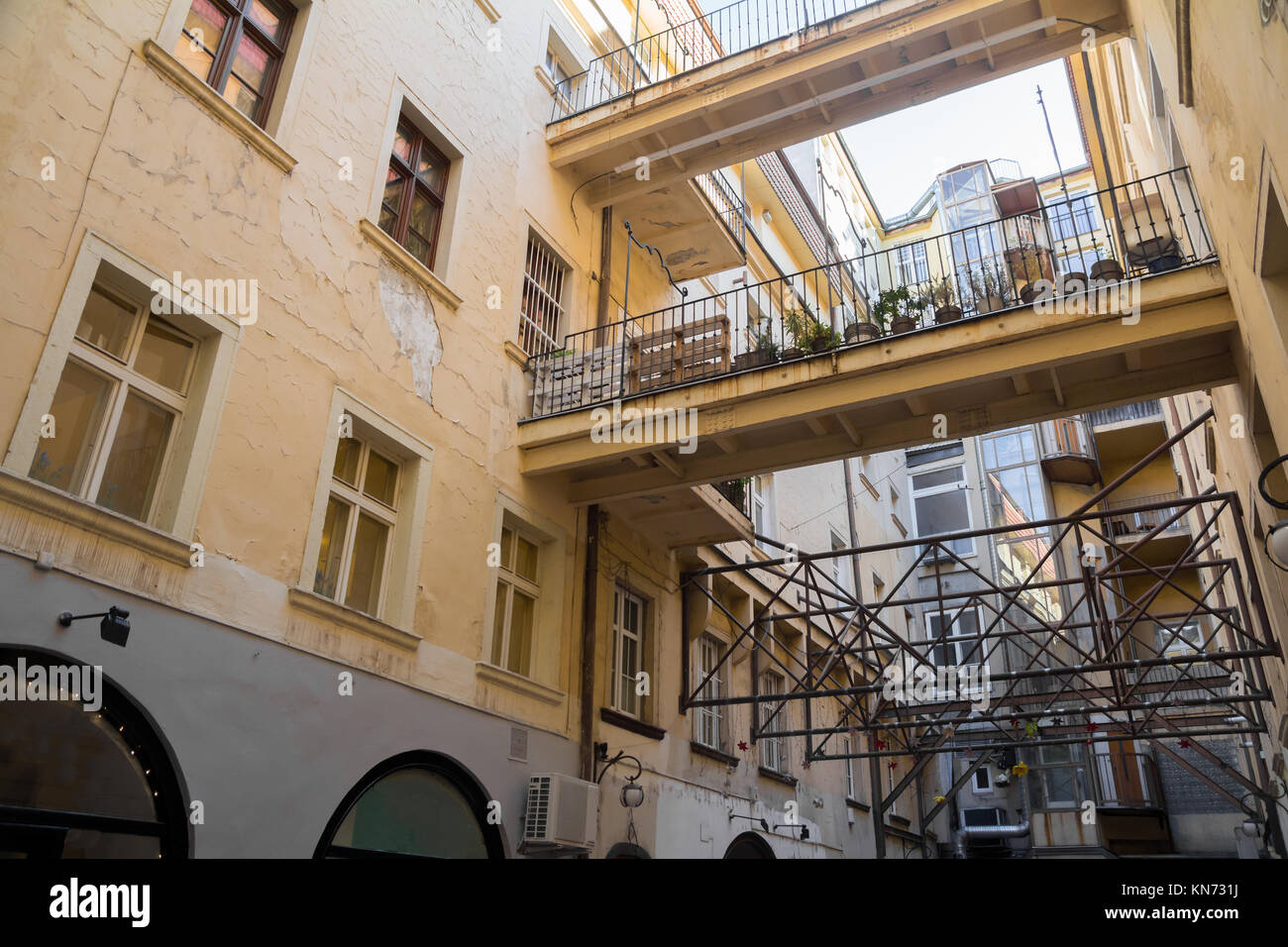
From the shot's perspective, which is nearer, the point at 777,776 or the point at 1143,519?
the point at 777,776

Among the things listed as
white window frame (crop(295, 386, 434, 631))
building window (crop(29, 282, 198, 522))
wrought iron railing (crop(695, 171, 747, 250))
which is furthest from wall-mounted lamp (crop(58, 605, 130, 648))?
wrought iron railing (crop(695, 171, 747, 250))

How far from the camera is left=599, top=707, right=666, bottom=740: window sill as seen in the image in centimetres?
1057

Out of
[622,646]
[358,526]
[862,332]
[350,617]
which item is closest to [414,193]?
[358,526]

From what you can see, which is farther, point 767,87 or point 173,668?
point 767,87

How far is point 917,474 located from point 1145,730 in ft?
56.8

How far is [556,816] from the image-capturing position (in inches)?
345

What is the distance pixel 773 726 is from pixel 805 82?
1086 cm

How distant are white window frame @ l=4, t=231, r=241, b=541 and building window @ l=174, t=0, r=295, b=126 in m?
2.00

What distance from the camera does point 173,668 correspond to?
5930 millimetres

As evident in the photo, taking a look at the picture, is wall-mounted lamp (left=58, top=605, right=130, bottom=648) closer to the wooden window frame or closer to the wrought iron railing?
the wooden window frame

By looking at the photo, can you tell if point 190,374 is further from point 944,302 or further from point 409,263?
point 944,302

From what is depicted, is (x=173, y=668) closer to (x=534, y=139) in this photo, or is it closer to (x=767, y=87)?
(x=534, y=139)

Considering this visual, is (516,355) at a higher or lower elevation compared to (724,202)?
lower
